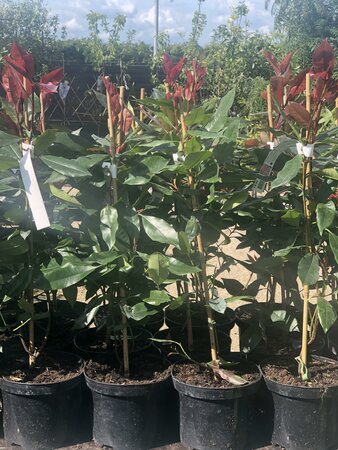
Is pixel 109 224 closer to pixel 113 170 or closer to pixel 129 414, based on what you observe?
pixel 113 170

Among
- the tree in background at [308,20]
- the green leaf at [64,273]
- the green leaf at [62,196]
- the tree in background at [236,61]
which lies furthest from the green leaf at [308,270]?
the tree in background at [308,20]

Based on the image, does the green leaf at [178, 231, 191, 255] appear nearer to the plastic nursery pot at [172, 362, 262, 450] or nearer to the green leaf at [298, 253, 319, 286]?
the green leaf at [298, 253, 319, 286]

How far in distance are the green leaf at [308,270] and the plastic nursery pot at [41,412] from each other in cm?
94

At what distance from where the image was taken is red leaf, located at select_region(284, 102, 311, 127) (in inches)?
79.8

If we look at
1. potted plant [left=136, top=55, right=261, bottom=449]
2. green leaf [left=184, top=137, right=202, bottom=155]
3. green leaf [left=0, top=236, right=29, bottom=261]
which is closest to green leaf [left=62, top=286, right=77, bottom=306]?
green leaf [left=0, top=236, right=29, bottom=261]

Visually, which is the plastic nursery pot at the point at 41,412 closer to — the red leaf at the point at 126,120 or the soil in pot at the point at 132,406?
the soil in pot at the point at 132,406

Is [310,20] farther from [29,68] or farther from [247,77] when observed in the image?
[29,68]

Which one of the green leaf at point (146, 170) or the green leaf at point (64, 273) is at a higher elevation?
the green leaf at point (146, 170)

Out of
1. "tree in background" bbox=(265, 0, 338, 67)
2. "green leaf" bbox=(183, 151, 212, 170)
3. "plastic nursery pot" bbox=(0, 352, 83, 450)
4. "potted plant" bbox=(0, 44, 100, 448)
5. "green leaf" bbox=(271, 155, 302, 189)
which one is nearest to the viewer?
"green leaf" bbox=(271, 155, 302, 189)

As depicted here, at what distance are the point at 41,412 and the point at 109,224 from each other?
78 cm

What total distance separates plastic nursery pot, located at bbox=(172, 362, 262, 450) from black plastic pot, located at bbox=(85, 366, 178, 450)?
96mm

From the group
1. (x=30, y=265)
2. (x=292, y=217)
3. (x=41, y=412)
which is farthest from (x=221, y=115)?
(x=41, y=412)

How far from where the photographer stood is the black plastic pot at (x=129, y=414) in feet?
7.24

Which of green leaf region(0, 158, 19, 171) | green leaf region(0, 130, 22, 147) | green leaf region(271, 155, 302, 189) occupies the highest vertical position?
green leaf region(0, 130, 22, 147)
